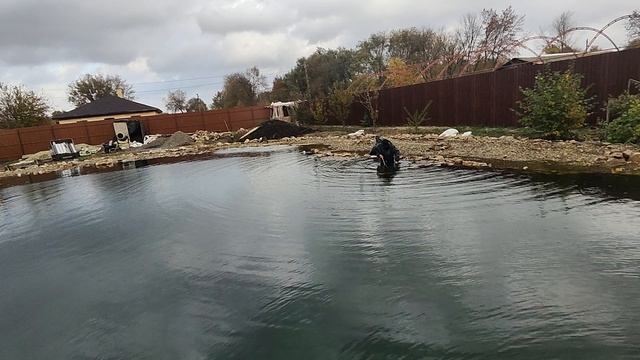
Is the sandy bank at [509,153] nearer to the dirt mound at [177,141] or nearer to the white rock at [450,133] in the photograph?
the white rock at [450,133]

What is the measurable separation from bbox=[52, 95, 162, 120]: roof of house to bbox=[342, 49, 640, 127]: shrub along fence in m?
26.7

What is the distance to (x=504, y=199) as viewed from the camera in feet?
29.3

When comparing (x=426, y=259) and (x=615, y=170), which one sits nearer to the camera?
(x=426, y=259)

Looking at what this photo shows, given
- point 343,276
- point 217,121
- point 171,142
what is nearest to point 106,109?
point 217,121

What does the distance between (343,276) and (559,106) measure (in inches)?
450

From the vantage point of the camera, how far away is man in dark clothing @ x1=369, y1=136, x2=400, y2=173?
42.3ft

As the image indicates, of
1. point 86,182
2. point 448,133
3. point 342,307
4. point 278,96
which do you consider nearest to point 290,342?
point 342,307

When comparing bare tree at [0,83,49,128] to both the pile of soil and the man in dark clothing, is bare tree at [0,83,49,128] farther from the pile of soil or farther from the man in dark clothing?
the man in dark clothing

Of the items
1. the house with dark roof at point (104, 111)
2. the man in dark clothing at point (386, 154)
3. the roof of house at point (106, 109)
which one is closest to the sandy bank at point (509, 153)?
the man in dark clothing at point (386, 154)

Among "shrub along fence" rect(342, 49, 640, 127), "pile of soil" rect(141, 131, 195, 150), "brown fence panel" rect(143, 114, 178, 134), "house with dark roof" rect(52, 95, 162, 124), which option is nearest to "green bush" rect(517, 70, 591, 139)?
"shrub along fence" rect(342, 49, 640, 127)

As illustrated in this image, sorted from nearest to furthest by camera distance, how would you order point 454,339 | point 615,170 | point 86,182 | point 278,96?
1. point 454,339
2. point 615,170
3. point 86,182
4. point 278,96

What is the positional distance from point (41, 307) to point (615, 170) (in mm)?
11037

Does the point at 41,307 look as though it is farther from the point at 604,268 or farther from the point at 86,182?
the point at 86,182

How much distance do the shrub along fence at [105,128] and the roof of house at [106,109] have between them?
9.98 meters
